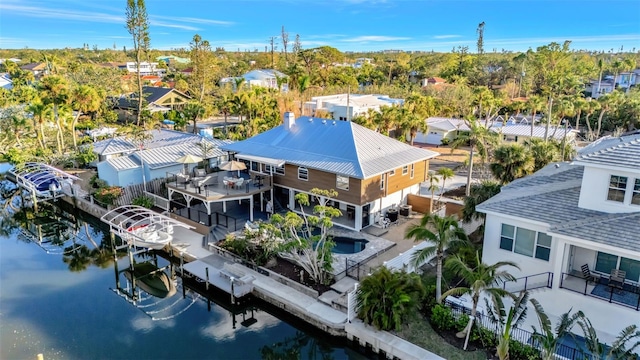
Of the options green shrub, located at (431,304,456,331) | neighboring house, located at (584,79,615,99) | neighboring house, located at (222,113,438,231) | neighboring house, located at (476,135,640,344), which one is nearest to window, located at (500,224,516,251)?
neighboring house, located at (476,135,640,344)

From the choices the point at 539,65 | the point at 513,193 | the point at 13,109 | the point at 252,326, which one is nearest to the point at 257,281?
the point at 252,326

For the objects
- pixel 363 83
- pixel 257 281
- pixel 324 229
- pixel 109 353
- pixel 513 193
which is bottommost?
pixel 109 353

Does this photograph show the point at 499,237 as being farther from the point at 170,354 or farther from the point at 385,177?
the point at 170,354

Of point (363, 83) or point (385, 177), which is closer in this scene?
point (385, 177)

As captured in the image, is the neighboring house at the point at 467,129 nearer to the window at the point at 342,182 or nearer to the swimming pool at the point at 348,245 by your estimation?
the window at the point at 342,182

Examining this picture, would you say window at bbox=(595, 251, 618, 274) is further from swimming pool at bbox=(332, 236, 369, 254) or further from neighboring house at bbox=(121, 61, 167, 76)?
neighboring house at bbox=(121, 61, 167, 76)

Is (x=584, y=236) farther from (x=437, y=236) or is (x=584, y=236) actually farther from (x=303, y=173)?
(x=303, y=173)

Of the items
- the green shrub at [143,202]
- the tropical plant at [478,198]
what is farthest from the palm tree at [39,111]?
the tropical plant at [478,198]
